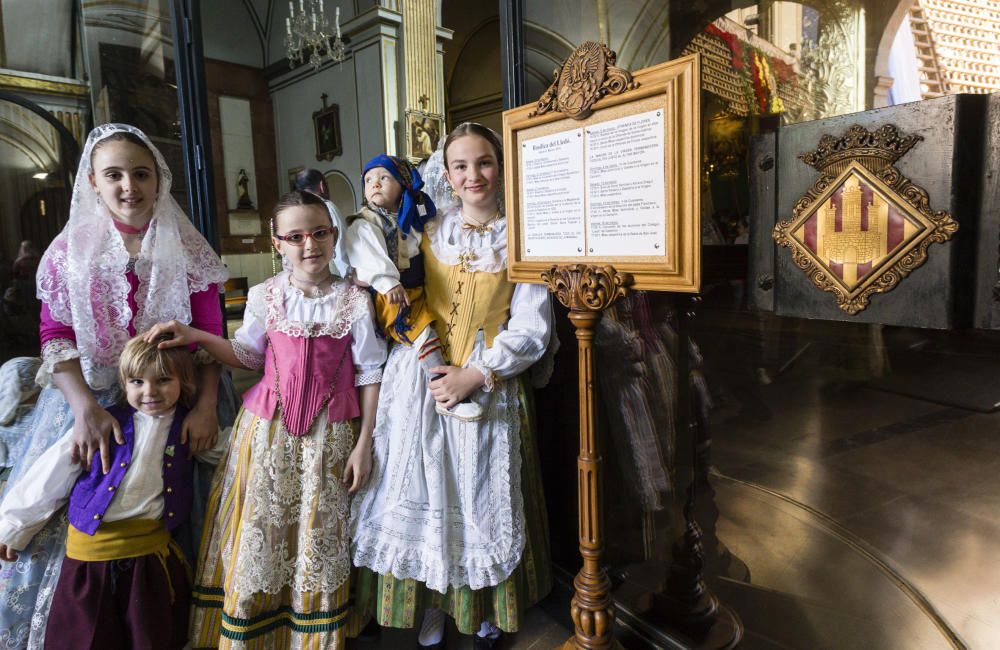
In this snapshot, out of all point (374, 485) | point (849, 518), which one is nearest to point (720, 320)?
point (849, 518)

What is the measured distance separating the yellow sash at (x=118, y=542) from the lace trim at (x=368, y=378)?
0.75 metres

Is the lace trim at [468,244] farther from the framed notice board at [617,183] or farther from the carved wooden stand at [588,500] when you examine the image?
the carved wooden stand at [588,500]

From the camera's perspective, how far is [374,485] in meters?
1.82

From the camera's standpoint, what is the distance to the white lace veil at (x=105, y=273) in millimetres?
1786

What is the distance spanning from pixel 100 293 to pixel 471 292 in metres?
1.19

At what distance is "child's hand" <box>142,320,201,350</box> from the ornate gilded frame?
1.72 m

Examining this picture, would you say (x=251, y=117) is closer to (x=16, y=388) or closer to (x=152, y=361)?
(x=16, y=388)

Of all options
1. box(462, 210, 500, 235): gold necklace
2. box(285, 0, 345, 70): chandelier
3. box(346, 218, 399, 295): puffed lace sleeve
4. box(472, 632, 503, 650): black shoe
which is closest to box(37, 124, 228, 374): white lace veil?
box(346, 218, 399, 295): puffed lace sleeve

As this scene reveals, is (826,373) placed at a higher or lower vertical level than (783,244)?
lower

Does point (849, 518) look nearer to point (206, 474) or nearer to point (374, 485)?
point (374, 485)

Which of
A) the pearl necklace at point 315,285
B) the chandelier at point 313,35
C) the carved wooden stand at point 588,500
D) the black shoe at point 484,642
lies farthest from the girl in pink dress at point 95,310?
the chandelier at point 313,35

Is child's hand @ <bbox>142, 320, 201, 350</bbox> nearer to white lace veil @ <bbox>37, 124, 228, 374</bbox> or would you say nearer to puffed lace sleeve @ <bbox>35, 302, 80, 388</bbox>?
white lace veil @ <bbox>37, 124, 228, 374</bbox>

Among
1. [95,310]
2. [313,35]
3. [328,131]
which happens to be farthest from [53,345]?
[313,35]

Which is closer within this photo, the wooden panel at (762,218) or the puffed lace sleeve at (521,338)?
the wooden panel at (762,218)
